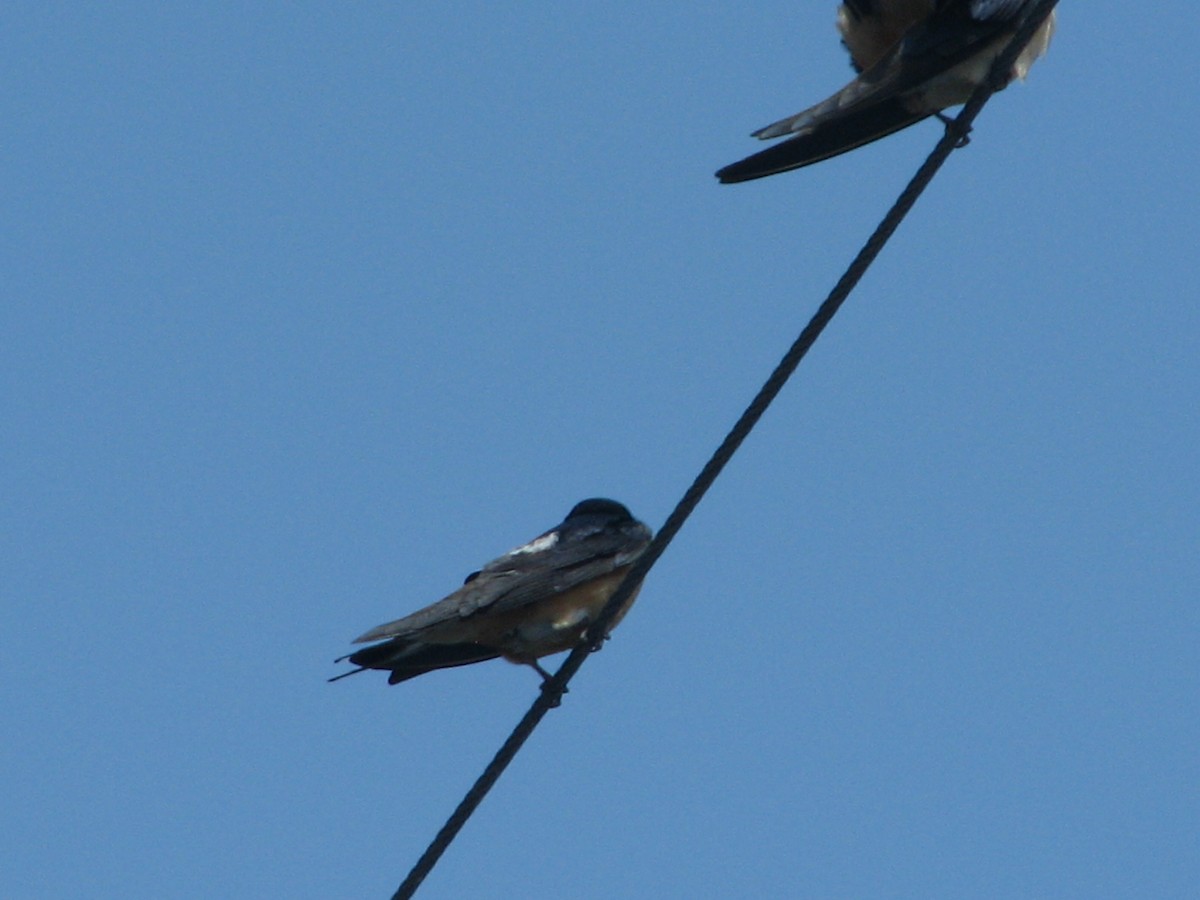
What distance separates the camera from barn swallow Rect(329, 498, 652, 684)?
627cm

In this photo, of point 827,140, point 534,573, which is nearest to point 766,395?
point 827,140

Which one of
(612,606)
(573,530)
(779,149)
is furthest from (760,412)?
(573,530)

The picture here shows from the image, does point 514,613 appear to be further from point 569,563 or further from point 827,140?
point 827,140

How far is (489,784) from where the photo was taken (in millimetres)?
4422

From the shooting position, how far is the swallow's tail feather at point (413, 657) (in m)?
6.19

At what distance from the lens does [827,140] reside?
574 centimetres

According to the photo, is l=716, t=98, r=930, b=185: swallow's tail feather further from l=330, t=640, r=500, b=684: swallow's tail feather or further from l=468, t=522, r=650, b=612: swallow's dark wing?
l=330, t=640, r=500, b=684: swallow's tail feather

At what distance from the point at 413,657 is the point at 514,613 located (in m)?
0.40

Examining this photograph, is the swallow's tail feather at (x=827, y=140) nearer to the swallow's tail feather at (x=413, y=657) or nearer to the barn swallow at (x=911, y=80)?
the barn swallow at (x=911, y=80)

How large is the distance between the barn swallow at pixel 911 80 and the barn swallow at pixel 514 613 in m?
1.79

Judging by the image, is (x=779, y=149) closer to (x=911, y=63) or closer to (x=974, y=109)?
(x=911, y=63)

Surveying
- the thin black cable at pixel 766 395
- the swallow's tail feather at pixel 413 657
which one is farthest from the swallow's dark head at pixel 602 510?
the thin black cable at pixel 766 395

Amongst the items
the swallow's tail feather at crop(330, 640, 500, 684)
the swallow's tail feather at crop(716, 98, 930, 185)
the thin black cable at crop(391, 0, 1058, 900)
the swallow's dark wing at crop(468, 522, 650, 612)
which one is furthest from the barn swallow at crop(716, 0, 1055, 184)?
the swallow's tail feather at crop(330, 640, 500, 684)

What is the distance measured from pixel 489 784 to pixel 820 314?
134 cm
